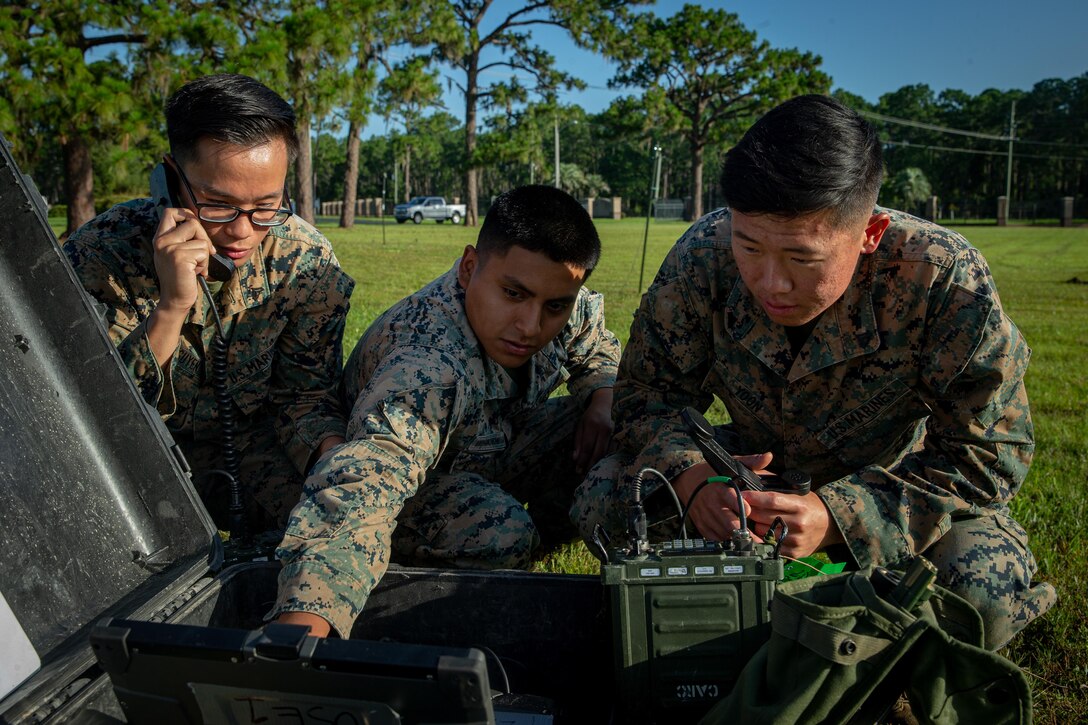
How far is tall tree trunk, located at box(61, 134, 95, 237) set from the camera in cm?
1531

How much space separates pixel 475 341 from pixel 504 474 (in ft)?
2.37

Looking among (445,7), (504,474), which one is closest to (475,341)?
(504,474)

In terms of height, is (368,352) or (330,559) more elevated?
(368,352)

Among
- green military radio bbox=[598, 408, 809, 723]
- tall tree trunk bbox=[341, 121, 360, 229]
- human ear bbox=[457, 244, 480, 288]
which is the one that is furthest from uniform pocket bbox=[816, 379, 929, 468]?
tall tree trunk bbox=[341, 121, 360, 229]

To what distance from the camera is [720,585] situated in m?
2.03

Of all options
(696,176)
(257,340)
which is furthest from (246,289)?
(696,176)

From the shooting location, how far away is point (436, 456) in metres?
2.53

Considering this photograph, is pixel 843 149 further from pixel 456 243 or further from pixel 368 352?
pixel 456 243

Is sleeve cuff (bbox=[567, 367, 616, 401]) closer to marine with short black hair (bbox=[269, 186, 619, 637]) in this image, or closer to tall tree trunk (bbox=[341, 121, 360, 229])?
marine with short black hair (bbox=[269, 186, 619, 637])

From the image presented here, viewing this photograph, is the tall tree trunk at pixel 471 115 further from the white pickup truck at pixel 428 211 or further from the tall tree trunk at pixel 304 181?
the tall tree trunk at pixel 304 181

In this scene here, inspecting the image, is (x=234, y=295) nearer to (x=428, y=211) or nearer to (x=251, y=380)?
(x=251, y=380)

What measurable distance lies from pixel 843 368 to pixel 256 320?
2.04 metres

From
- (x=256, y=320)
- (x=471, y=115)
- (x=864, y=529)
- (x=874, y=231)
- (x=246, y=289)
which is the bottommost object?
(x=864, y=529)

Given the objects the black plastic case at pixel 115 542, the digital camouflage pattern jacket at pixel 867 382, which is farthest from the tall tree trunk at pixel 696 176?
the black plastic case at pixel 115 542
